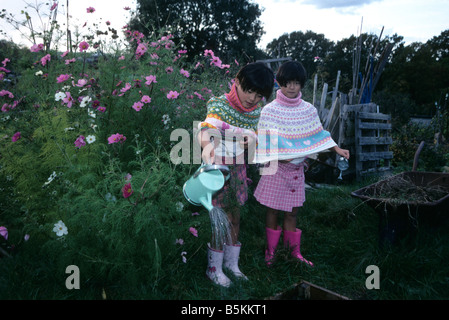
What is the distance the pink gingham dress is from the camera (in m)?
A: 2.82

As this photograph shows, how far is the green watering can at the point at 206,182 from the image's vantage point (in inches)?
70.4

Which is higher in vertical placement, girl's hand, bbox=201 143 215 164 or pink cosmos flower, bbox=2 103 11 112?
pink cosmos flower, bbox=2 103 11 112

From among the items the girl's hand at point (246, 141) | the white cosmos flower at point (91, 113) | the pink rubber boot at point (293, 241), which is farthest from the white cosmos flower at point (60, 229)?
the pink rubber boot at point (293, 241)

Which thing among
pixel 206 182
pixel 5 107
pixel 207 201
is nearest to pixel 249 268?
pixel 207 201

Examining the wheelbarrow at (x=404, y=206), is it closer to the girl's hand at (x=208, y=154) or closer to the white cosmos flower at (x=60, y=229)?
the girl's hand at (x=208, y=154)

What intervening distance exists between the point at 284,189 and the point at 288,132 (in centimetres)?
49

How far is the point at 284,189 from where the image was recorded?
283cm

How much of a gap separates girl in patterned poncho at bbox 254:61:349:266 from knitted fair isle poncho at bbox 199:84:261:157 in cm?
29

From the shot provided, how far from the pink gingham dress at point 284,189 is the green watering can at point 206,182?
1091 mm

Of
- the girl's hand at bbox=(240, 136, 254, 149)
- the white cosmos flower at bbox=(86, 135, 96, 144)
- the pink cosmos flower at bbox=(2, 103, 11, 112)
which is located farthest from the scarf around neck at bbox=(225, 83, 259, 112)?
the pink cosmos flower at bbox=(2, 103, 11, 112)

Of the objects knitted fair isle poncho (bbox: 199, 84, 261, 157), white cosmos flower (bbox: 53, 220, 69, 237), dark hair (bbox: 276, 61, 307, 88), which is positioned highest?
dark hair (bbox: 276, 61, 307, 88)

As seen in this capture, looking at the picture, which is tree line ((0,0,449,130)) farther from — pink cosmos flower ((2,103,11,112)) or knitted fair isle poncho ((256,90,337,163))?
pink cosmos flower ((2,103,11,112))

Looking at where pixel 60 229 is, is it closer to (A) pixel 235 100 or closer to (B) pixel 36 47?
(A) pixel 235 100
